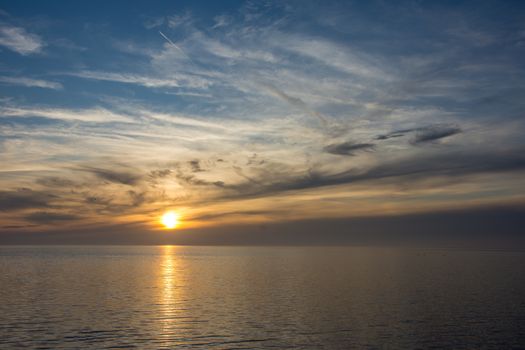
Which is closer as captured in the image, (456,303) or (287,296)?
(456,303)

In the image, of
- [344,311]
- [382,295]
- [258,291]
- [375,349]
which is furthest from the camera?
[258,291]

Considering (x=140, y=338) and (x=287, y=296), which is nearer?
(x=140, y=338)

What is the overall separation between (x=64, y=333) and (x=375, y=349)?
1441 inches

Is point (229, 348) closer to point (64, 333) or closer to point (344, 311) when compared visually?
point (64, 333)

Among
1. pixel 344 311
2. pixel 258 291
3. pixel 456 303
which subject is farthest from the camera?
pixel 258 291

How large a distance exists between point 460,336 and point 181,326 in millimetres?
35345

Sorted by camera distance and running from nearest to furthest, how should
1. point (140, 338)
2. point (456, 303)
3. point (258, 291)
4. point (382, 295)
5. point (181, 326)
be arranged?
point (140, 338) < point (181, 326) < point (456, 303) < point (382, 295) < point (258, 291)

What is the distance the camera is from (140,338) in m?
52.6

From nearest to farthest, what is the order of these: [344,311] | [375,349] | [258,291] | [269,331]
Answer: [375,349] → [269,331] → [344,311] → [258,291]

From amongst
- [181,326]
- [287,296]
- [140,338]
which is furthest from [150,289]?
[140,338]

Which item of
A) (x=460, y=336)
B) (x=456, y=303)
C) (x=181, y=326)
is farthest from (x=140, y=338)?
(x=456, y=303)

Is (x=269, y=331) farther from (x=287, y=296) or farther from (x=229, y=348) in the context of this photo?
(x=287, y=296)

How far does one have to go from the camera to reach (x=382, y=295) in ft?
297

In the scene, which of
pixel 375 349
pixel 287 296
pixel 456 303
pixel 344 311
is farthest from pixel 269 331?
pixel 456 303
